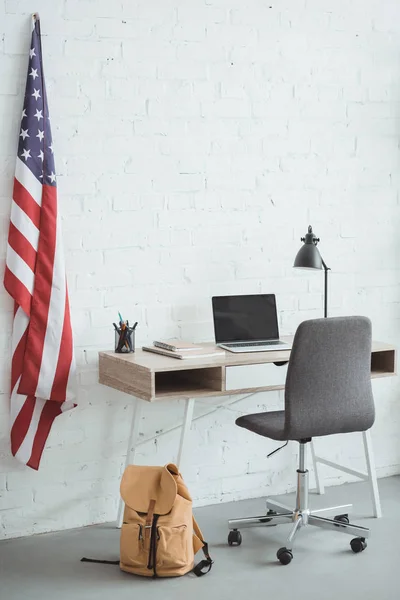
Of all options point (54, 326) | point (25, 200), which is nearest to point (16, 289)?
point (54, 326)

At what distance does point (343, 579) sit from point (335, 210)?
1.78 m

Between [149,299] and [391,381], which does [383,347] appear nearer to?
[391,381]

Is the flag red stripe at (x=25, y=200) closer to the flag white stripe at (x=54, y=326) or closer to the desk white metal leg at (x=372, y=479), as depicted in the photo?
the flag white stripe at (x=54, y=326)

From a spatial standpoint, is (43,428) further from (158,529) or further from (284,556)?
(284,556)

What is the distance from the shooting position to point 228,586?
3.07m

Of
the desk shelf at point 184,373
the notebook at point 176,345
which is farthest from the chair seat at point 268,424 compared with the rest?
the notebook at point 176,345

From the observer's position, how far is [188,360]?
3391 mm

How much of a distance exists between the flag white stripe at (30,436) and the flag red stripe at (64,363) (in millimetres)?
83

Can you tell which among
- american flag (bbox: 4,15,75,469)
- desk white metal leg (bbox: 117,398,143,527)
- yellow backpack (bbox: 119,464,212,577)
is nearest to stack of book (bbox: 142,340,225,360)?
desk white metal leg (bbox: 117,398,143,527)

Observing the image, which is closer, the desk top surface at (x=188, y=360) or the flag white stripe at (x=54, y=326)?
the desk top surface at (x=188, y=360)

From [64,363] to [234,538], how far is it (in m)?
0.95

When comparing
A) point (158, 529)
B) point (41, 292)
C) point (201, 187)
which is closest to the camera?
point (158, 529)

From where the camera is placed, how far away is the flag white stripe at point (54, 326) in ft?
11.6

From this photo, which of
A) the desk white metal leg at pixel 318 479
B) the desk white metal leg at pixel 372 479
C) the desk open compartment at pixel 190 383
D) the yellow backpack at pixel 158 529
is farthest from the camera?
the desk white metal leg at pixel 318 479
